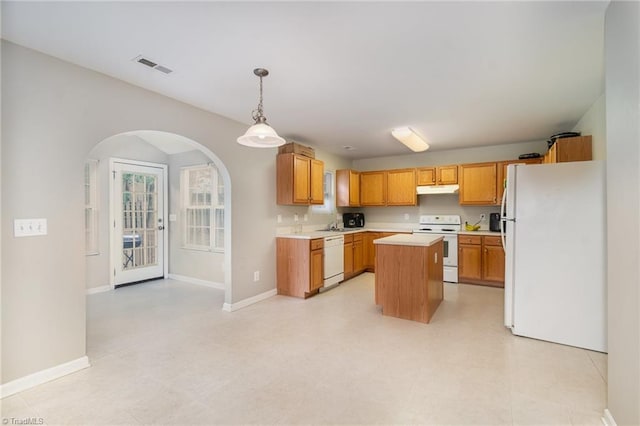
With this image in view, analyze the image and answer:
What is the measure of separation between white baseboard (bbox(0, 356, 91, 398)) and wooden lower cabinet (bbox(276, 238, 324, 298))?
2.51m

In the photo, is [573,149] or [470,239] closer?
[573,149]

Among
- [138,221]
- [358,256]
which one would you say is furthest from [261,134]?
[138,221]

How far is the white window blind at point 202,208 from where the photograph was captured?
16.9 ft

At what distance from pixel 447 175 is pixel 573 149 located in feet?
7.10

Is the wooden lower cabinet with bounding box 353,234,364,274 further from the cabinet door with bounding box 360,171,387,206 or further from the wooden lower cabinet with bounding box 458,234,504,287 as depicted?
the wooden lower cabinet with bounding box 458,234,504,287

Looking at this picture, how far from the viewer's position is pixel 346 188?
20.4 feet

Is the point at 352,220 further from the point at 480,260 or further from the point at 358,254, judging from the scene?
the point at 480,260

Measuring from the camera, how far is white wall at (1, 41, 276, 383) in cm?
212

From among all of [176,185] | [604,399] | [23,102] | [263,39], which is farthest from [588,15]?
[176,185]

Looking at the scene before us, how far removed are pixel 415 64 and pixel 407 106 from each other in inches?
40.1

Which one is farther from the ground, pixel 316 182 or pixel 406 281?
pixel 316 182

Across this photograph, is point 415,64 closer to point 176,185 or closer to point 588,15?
point 588,15

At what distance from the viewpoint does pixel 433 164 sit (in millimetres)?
6066

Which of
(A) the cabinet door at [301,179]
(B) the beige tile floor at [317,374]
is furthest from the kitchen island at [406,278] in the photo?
(A) the cabinet door at [301,179]
